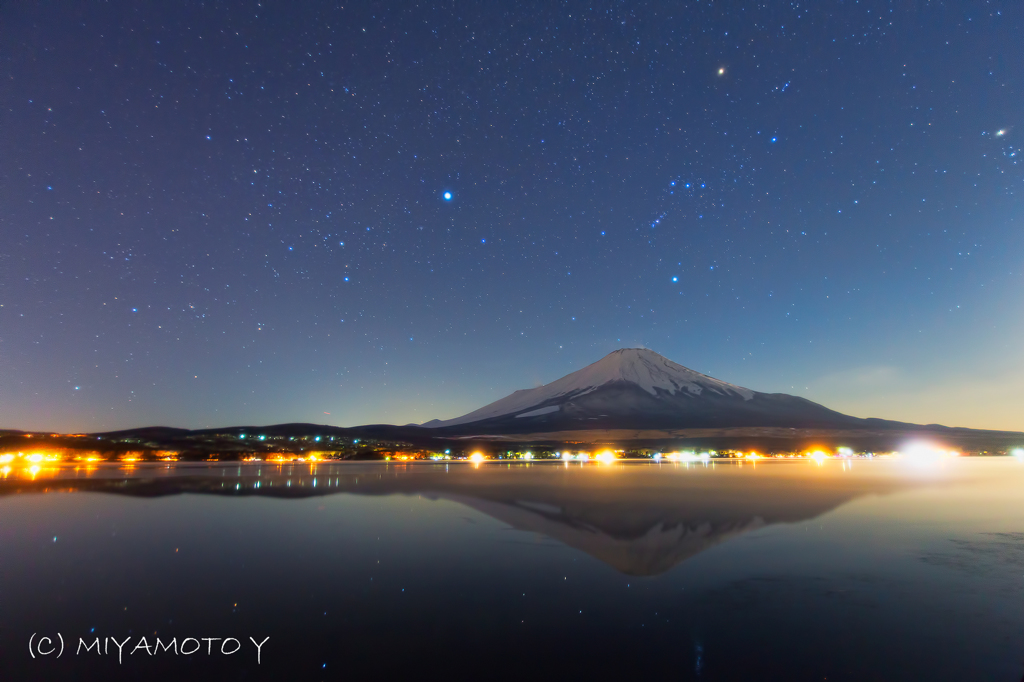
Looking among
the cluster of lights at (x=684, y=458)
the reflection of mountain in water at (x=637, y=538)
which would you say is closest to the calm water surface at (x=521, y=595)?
the reflection of mountain in water at (x=637, y=538)

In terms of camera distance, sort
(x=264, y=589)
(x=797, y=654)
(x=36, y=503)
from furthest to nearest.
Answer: (x=36, y=503) < (x=264, y=589) < (x=797, y=654)

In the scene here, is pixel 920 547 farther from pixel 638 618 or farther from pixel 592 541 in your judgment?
pixel 638 618

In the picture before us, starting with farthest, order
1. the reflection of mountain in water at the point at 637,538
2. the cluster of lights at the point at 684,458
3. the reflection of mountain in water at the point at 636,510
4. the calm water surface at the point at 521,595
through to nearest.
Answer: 1. the cluster of lights at the point at 684,458
2. the reflection of mountain in water at the point at 636,510
3. the reflection of mountain in water at the point at 637,538
4. the calm water surface at the point at 521,595

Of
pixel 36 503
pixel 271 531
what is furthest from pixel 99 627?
pixel 36 503

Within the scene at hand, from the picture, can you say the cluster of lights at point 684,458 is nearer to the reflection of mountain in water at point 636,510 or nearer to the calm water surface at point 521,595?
the reflection of mountain in water at point 636,510

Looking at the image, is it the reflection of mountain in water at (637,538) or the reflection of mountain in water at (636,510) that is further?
the reflection of mountain in water at (636,510)

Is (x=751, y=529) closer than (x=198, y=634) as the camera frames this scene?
No

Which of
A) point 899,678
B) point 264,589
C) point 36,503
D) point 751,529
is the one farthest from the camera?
point 36,503

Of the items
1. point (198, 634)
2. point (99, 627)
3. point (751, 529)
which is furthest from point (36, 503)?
point (751, 529)

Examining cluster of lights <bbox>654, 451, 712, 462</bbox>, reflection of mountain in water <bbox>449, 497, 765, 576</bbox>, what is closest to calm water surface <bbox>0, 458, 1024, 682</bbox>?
reflection of mountain in water <bbox>449, 497, 765, 576</bbox>
